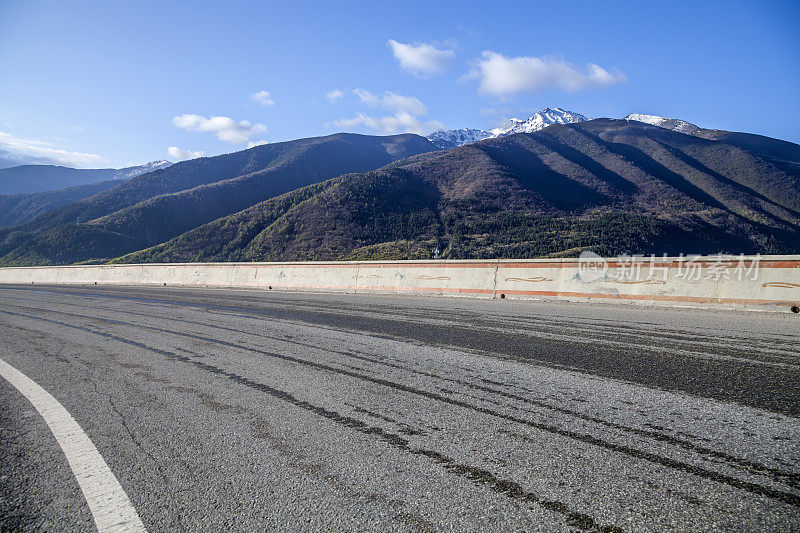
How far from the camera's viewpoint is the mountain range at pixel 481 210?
81.2m

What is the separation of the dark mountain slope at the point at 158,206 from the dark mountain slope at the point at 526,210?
18970 millimetres

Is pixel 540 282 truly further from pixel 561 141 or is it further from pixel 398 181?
pixel 561 141

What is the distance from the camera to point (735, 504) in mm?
2021

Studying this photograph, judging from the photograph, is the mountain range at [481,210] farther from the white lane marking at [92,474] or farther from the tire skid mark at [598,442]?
the white lane marking at [92,474]

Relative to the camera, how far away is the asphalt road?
206 cm

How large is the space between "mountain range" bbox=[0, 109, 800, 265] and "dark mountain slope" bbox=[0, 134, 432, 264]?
1.74ft

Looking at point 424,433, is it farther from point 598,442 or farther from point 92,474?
point 92,474

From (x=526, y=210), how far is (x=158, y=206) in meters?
97.1

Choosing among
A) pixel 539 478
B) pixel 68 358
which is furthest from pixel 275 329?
pixel 539 478

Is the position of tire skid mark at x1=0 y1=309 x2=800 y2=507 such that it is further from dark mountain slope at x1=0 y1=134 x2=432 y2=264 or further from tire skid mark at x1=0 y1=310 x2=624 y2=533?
dark mountain slope at x1=0 y1=134 x2=432 y2=264

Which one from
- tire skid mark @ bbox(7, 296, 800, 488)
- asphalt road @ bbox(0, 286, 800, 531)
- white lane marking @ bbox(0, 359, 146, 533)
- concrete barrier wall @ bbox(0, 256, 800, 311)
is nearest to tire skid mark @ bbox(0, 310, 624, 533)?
asphalt road @ bbox(0, 286, 800, 531)

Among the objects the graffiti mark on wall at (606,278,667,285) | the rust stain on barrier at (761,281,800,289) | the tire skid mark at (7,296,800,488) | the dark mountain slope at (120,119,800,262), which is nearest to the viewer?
the tire skid mark at (7,296,800,488)

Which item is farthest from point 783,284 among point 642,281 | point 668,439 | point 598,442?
point 598,442

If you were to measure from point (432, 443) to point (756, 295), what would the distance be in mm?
9610
